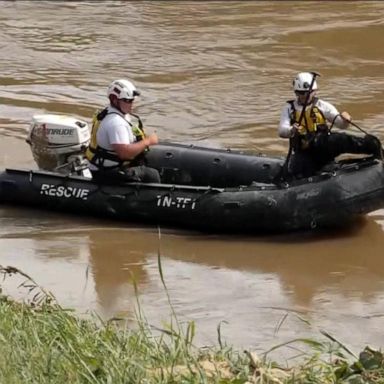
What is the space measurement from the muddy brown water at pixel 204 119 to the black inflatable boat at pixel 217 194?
0.13 m

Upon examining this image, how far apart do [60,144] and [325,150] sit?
216 cm

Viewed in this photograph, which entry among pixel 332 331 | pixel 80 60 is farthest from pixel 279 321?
pixel 80 60

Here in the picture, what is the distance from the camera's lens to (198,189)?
9.12 metres

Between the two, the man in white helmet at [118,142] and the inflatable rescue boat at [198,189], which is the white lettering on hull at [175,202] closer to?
the inflatable rescue boat at [198,189]

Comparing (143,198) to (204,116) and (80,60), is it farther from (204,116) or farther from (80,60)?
(80,60)

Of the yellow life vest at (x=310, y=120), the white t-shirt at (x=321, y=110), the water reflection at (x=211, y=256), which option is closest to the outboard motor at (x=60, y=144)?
the water reflection at (x=211, y=256)

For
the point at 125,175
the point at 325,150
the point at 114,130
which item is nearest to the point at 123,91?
the point at 114,130

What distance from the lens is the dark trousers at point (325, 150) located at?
30.2 ft

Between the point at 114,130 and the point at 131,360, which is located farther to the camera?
the point at 114,130

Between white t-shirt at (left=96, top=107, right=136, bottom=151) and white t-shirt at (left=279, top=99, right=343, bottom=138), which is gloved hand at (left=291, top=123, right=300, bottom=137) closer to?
white t-shirt at (left=279, top=99, right=343, bottom=138)

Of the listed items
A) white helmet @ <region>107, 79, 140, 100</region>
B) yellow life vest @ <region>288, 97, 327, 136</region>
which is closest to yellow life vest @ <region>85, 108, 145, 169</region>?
white helmet @ <region>107, 79, 140, 100</region>

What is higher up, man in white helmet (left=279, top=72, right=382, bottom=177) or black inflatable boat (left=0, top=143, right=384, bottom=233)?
man in white helmet (left=279, top=72, right=382, bottom=177)

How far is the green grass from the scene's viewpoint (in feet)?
16.5

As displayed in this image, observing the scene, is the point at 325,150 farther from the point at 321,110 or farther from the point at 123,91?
the point at 123,91
